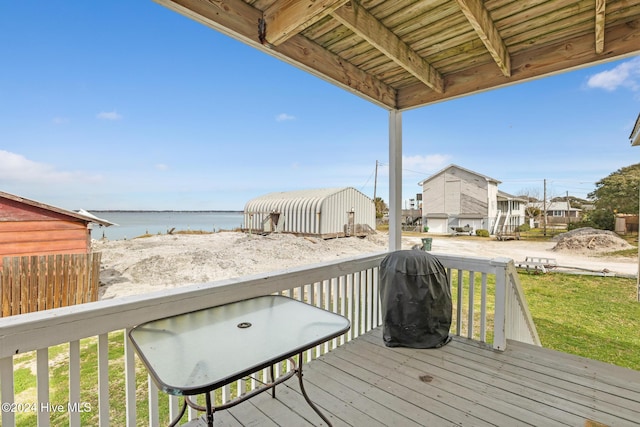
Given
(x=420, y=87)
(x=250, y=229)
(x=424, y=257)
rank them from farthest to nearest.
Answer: (x=250, y=229) → (x=420, y=87) → (x=424, y=257)

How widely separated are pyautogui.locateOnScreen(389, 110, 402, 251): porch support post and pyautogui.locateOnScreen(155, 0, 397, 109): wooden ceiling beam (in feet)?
0.57

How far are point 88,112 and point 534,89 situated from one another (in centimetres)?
826

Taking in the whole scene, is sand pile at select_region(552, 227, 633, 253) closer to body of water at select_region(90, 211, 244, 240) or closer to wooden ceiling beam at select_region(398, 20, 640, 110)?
wooden ceiling beam at select_region(398, 20, 640, 110)

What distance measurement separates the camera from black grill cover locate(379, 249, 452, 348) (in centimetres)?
206

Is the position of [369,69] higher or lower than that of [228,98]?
lower

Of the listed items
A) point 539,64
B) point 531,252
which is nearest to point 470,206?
point 531,252

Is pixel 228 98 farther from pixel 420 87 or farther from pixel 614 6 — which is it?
pixel 614 6

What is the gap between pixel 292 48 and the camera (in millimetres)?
1836

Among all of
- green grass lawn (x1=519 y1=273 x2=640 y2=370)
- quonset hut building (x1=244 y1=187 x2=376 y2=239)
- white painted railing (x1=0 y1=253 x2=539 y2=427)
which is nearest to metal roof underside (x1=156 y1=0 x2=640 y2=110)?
white painted railing (x1=0 y1=253 x2=539 y2=427)

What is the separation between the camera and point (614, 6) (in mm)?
1603

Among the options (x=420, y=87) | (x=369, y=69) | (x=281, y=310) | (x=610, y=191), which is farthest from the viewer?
(x=610, y=191)

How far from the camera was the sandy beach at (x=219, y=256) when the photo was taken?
368cm

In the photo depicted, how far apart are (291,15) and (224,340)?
5.31 ft

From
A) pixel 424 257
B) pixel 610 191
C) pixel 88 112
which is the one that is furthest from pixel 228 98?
pixel 610 191
